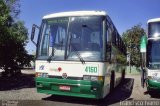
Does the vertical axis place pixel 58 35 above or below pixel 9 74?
above

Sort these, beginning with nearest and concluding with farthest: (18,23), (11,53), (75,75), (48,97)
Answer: (75,75)
(48,97)
(11,53)
(18,23)

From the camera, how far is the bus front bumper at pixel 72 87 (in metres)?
10.1

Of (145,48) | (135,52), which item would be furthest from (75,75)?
(135,52)

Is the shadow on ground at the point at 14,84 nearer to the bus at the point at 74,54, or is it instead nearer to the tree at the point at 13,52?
the tree at the point at 13,52

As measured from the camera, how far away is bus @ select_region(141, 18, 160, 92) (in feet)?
42.2

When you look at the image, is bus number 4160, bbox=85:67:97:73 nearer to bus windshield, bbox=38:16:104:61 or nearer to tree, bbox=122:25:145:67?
bus windshield, bbox=38:16:104:61

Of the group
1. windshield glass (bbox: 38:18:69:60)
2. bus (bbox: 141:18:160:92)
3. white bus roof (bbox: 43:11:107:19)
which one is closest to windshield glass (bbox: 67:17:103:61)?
white bus roof (bbox: 43:11:107:19)

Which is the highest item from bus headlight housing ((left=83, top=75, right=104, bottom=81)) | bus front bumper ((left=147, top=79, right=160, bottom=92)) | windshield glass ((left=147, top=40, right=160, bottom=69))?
windshield glass ((left=147, top=40, right=160, bottom=69))

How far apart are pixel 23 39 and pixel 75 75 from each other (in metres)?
17.3

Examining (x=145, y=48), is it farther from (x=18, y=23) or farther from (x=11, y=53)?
(x=18, y=23)

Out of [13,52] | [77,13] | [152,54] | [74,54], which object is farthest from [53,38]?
[13,52]

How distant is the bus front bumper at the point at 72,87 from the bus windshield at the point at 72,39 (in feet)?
2.85

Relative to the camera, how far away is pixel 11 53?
2330 cm

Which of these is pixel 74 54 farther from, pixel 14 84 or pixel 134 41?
pixel 134 41
